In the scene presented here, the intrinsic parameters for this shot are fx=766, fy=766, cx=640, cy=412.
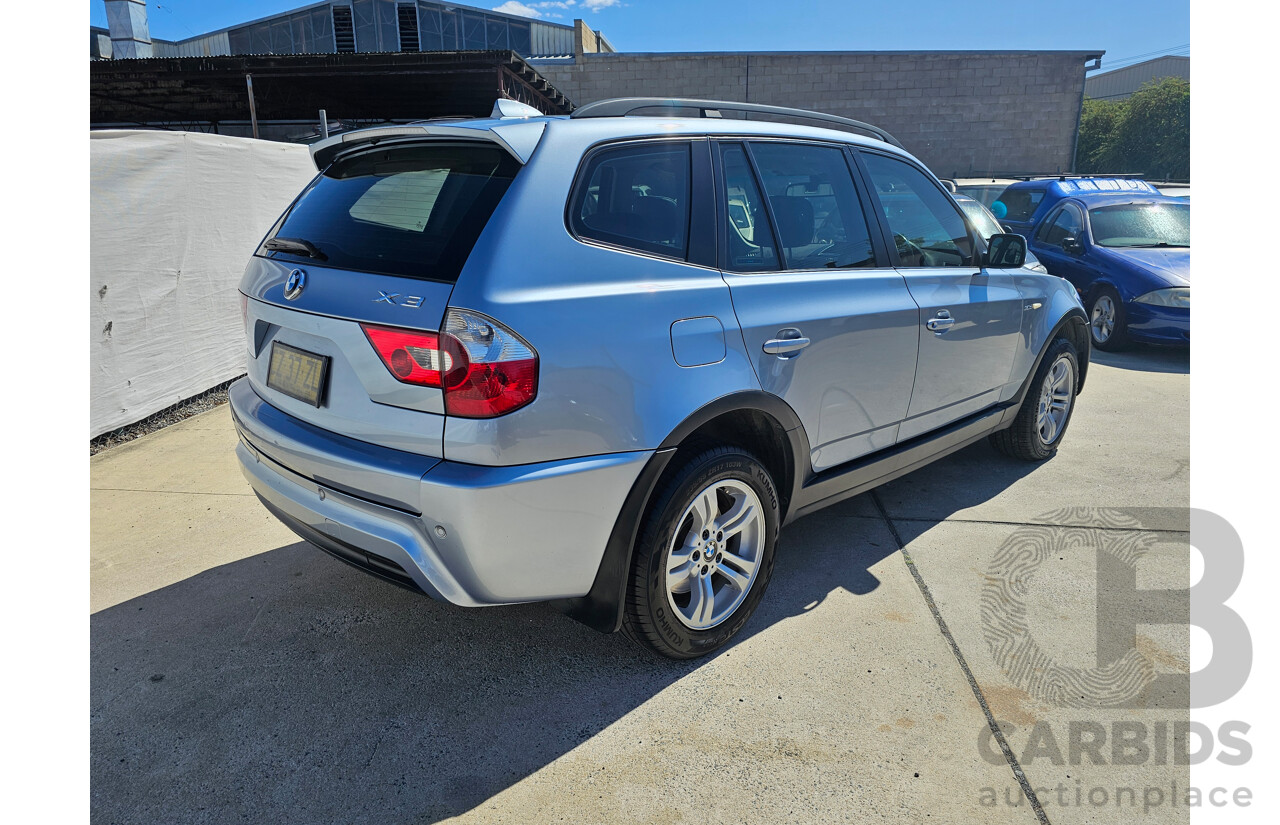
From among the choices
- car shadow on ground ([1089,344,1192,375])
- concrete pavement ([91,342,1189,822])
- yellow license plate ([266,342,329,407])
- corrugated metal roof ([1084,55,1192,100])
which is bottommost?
concrete pavement ([91,342,1189,822])

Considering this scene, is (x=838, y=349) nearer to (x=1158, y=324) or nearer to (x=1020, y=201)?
(x=1158, y=324)

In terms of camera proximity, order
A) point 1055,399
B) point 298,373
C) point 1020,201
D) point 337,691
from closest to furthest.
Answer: point 298,373, point 337,691, point 1055,399, point 1020,201

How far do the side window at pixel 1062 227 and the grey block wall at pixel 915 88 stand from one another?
21.2 m

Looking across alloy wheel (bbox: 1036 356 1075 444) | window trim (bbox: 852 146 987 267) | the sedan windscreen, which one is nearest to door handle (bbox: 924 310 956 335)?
window trim (bbox: 852 146 987 267)

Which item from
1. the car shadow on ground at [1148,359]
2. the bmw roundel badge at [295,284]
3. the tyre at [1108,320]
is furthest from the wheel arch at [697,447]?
the tyre at [1108,320]

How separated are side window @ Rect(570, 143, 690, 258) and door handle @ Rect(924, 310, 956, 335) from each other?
4.65 ft

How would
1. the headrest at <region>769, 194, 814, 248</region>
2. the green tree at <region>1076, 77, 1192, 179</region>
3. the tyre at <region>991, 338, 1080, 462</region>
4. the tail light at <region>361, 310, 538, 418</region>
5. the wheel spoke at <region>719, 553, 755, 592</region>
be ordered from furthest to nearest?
the green tree at <region>1076, 77, 1192, 179</region> < the tyre at <region>991, 338, 1080, 462</region> < the headrest at <region>769, 194, 814, 248</region> < the wheel spoke at <region>719, 553, 755, 592</region> < the tail light at <region>361, 310, 538, 418</region>

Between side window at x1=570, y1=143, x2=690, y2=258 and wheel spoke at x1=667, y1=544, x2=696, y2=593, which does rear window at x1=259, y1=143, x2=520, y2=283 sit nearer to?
side window at x1=570, y1=143, x2=690, y2=258


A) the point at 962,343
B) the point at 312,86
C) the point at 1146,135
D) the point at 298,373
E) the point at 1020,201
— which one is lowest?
the point at 962,343

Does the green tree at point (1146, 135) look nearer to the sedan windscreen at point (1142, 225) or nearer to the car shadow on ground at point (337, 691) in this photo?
the sedan windscreen at point (1142, 225)

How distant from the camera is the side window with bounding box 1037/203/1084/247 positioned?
867 cm

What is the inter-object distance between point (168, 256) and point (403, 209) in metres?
3.82

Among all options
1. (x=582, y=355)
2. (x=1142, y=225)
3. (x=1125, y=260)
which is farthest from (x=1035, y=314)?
(x=1142, y=225)

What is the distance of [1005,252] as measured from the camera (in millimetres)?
3943
